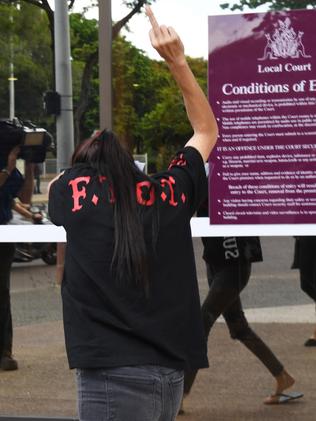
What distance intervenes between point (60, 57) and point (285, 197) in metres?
1.48

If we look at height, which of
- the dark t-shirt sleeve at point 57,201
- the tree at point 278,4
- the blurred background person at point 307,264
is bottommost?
the blurred background person at point 307,264

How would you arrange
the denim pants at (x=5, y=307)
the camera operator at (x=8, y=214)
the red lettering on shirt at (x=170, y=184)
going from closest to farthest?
the red lettering on shirt at (x=170, y=184), the camera operator at (x=8, y=214), the denim pants at (x=5, y=307)

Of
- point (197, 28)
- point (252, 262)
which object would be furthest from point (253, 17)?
point (252, 262)

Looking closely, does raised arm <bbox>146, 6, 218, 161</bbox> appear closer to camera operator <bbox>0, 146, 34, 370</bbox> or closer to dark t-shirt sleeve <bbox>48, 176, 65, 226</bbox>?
dark t-shirt sleeve <bbox>48, 176, 65, 226</bbox>

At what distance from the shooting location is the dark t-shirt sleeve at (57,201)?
3173 mm

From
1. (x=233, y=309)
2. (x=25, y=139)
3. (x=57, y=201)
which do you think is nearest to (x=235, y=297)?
(x=233, y=309)

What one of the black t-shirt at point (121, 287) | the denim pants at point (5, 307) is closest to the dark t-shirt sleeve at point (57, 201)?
the black t-shirt at point (121, 287)

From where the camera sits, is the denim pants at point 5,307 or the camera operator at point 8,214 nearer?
the camera operator at point 8,214

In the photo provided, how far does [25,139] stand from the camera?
5.83 m

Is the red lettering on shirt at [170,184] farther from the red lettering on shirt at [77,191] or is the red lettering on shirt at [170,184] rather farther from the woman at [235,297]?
the woman at [235,297]

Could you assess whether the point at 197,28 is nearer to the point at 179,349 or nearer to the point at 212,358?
the point at 212,358

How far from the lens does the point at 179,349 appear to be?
3.12 m

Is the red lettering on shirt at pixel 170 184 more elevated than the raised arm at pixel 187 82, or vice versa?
the raised arm at pixel 187 82

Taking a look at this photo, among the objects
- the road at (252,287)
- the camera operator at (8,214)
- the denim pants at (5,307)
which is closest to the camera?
the road at (252,287)
